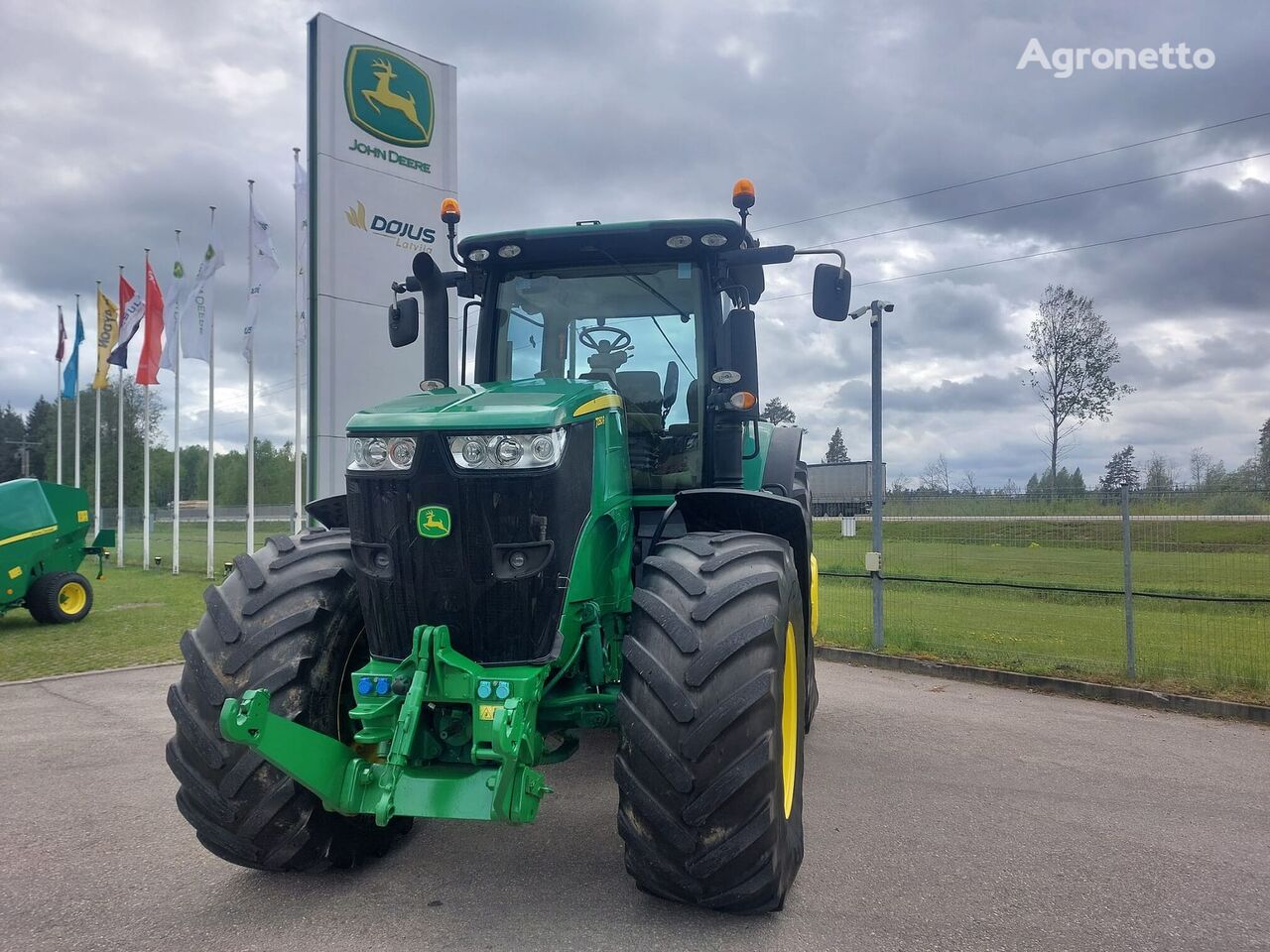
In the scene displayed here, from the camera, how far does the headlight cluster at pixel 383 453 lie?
10.6 feet

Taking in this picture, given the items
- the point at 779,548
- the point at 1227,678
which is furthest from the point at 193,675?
the point at 1227,678

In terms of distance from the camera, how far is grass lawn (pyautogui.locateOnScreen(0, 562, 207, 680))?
912 centimetres

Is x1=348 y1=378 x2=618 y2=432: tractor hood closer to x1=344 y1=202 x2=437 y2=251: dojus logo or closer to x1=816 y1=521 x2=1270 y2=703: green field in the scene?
x1=816 y1=521 x2=1270 y2=703: green field

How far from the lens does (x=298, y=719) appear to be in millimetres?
3332

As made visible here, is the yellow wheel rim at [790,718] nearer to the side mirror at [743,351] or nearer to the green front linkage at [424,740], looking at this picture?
the green front linkage at [424,740]

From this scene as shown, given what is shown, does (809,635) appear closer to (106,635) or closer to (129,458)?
(106,635)

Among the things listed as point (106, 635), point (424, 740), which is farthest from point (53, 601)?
point (424, 740)

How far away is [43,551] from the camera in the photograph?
1197 cm

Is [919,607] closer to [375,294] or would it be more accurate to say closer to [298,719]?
[375,294]

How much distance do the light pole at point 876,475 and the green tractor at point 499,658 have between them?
5.53 meters

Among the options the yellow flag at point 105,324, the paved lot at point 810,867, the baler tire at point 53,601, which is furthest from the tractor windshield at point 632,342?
the yellow flag at point 105,324

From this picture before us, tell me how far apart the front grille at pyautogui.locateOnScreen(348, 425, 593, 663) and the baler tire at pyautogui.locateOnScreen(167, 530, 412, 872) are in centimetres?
34

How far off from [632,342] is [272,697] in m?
2.39

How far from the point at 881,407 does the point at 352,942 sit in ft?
25.2
